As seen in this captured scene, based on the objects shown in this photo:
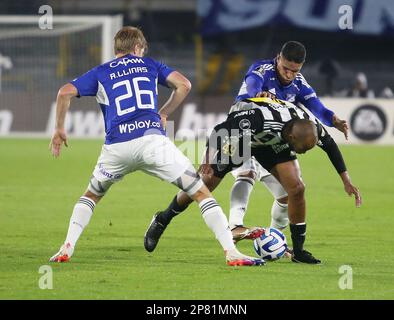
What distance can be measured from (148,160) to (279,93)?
6.16 ft

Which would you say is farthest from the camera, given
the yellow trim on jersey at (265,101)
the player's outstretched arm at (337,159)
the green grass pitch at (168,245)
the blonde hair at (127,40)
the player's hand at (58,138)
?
the yellow trim on jersey at (265,101)

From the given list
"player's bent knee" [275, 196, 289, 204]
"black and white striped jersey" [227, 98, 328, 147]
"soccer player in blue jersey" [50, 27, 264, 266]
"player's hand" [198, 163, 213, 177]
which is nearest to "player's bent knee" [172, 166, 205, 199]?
"soccer player in blue jersey" [50, 27, 264, 266]

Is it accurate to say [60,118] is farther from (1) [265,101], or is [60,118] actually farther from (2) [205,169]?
(1) [265,101]

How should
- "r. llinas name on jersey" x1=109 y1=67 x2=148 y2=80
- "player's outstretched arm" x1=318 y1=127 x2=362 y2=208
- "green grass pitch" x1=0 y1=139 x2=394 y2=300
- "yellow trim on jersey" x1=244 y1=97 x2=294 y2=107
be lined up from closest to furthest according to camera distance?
"green grass pitch" x1=0 y1=139 x2=394 y2=300 → "r. llinas name on jersey" x1=109 y1=67 x2=148 y2=80 → "player's outstretched arm" x1=318 y1=127 x2=362 y2=208 → "yellow trim on jersey" x1=244 y1=97 x2=294 y2=107

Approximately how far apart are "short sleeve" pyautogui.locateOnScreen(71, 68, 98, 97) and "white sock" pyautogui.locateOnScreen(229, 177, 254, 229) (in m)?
2.21

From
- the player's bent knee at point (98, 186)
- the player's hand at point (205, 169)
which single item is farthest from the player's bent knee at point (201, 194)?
the player's bent knee at point (98, 186)

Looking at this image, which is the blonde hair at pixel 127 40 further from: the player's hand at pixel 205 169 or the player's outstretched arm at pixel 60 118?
the player's hand at pixel 205 169

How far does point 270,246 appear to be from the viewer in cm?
938

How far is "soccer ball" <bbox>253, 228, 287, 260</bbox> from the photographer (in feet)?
30.8

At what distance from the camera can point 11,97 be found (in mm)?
27000

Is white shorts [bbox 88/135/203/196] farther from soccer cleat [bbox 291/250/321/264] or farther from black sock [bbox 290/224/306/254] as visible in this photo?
soccer cleat [bbox 291/250/321/264]

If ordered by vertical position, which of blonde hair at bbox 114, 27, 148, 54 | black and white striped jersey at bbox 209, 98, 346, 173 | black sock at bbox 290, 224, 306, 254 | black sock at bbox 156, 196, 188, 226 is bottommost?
black sock at bbox 290, 224, 306, 254

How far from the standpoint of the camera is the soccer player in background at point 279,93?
980 cm

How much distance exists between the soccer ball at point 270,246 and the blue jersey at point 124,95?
1.37m
